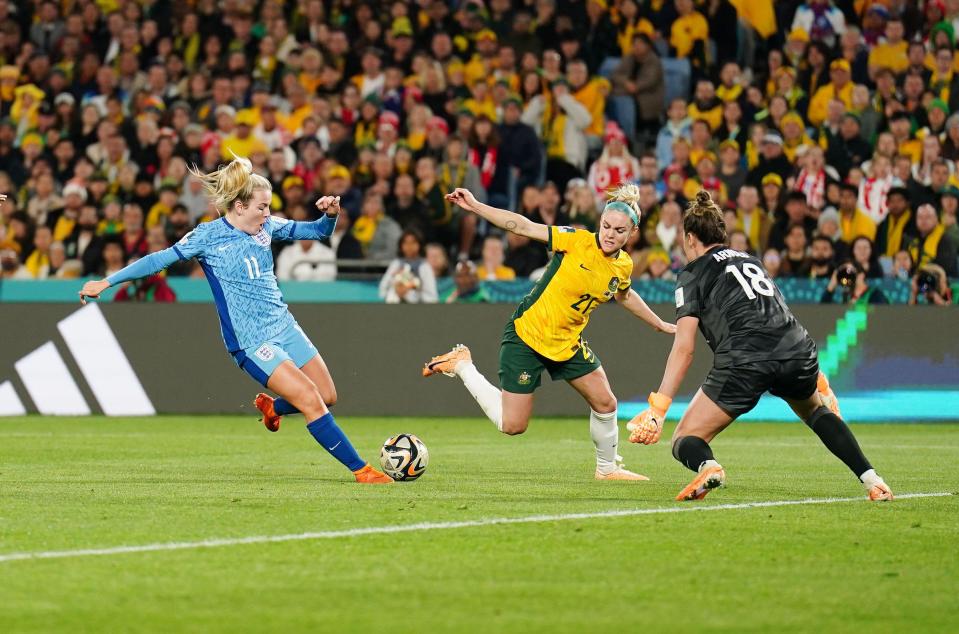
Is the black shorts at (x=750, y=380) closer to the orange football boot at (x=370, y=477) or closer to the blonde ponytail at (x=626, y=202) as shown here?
the blonde ponytail at (x=626, y=202)

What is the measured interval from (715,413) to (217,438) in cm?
708

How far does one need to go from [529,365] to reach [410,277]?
298 inches

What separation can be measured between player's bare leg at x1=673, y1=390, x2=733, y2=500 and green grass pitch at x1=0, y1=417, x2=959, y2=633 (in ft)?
0.63

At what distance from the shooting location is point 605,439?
A: 437 inches

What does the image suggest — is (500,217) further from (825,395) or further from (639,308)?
(825,395)

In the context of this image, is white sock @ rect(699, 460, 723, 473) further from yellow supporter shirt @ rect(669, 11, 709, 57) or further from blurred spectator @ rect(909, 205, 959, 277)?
yellow supporter shirt @ rect(669, 11, 709, 57)

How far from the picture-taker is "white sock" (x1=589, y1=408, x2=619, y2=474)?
11117mm

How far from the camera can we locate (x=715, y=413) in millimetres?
9516

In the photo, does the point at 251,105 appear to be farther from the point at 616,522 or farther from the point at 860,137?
the point at 616,522

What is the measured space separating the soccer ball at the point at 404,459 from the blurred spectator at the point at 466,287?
26.4ft

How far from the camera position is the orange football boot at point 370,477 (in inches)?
417

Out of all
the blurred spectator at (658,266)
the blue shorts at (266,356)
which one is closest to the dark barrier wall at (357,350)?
the blurred spectator at (658,266)

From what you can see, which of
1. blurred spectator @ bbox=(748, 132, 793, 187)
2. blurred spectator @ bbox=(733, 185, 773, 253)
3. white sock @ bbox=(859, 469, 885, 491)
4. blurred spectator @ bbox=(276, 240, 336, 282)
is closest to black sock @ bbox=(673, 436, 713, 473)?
white sock @ bbox=(859, 469, 885, 491)

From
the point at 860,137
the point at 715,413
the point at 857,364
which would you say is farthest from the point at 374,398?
the point at 715,413
